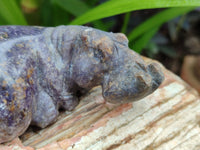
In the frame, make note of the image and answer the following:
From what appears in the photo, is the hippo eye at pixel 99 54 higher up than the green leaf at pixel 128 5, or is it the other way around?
Answer: the green leaf at pixel 128 5

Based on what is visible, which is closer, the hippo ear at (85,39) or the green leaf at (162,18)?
the hippo ear at (85,39)

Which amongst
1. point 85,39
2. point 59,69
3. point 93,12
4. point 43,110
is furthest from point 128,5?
point 43,110

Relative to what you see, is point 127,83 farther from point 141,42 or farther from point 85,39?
point 141,42

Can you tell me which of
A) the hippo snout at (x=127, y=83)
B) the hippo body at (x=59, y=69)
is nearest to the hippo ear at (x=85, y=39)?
the hippo body at (x=59, y=69)

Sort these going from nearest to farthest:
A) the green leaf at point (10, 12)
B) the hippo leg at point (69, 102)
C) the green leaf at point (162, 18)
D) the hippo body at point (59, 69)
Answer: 1. the hippo body at point (59, 69)
2. the hippo leg at point (69, 102)
3. the green leaf at point (10, 12)
4. the green leaf at point (162, 18)

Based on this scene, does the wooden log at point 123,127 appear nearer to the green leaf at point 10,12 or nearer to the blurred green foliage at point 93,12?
the blurred green foliage at point 93,12

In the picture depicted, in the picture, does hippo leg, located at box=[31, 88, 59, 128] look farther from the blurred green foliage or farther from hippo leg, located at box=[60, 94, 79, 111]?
the blurred green foliage
